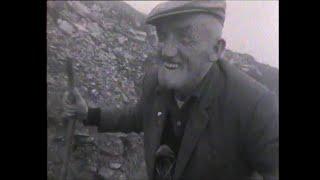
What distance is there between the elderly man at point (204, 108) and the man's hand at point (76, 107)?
0.27m

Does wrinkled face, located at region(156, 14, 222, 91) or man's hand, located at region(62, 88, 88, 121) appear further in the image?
man's hand, located at region(62, 88, 88, 121)

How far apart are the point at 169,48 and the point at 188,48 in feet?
0.23

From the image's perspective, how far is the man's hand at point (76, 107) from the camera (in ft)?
8.13

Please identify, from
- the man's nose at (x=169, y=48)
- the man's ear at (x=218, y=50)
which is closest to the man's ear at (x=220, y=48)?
the man's ear at (x=218, y=50)

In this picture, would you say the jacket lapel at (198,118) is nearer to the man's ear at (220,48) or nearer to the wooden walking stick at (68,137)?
the man's ear at (220,48)

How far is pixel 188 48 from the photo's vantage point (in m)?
2.33

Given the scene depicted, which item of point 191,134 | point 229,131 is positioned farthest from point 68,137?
point 229,131

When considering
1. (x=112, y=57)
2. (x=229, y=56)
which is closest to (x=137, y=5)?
(x=112, y=57)

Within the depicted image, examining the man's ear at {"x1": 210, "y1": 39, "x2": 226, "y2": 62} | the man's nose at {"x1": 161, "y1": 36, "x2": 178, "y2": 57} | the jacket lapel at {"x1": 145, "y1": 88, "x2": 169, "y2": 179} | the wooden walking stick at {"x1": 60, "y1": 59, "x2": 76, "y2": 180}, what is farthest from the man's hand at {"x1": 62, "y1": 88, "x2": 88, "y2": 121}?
the man's ear at {"x1": 210, "y1": 39, "x2": 226, "y2": 62}

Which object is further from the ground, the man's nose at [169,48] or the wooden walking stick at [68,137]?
the man's nose at [169,48]

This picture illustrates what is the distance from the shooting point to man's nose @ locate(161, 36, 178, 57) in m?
2.34

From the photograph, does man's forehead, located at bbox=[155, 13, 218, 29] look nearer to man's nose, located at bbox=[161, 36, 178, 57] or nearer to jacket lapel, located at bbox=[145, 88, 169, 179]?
man's nose, located at bbox=[161, 36, 178, 57]

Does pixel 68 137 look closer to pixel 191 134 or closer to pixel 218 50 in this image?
pixel 191 134
